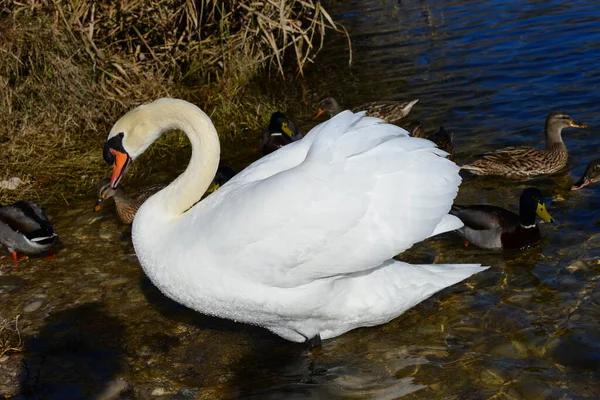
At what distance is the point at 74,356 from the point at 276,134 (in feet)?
13.2

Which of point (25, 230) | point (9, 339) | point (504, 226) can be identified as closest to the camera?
point (9, 339)

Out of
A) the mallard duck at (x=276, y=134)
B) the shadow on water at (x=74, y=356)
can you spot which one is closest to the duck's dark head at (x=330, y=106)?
the mallard duck at (x=276, y=134)

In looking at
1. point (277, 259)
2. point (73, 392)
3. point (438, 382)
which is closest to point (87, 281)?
A: point (73, 392)

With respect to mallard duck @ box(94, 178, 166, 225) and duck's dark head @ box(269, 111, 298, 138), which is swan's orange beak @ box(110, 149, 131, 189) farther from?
duck's dark head @ box(269, 111, 298, 138)

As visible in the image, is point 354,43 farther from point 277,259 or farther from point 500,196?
point 277,259

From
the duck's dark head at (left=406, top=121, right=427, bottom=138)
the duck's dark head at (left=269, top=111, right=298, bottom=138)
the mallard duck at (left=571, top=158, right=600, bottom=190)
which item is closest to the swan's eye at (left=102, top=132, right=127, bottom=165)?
the duck's dark head at (left=269, top=111, right=298, bottom=138)

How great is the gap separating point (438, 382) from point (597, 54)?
7.29 metres

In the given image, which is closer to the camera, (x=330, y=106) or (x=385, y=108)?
(x=385, y=108)

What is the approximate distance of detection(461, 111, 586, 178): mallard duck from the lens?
8.15 meters

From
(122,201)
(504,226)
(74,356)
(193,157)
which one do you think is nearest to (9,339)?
(74,356)

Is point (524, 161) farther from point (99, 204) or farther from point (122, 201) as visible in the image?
point (99, 204)

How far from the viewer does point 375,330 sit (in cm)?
584

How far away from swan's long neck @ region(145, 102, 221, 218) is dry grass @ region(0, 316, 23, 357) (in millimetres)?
1398

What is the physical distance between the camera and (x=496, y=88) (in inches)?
413
